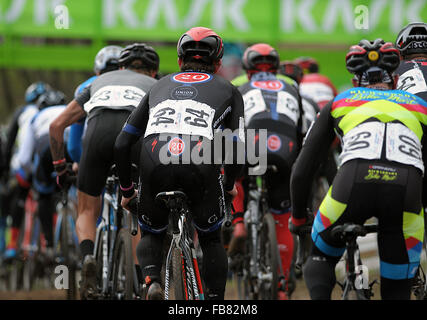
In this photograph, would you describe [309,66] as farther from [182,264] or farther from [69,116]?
[182,264]

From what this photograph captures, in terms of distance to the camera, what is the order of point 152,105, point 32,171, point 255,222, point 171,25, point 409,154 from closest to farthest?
point 409,154 < point 152,105 < point 255,222 < point 32,171 < point 171,25

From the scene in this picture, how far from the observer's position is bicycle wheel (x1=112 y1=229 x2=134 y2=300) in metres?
7.27

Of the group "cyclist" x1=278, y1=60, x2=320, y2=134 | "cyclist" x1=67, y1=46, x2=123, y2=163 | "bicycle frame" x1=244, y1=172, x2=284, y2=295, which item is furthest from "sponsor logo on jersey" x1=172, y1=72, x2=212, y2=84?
"cyclist" x1=278, y1=60, x2=320, y2=134

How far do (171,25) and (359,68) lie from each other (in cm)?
1161

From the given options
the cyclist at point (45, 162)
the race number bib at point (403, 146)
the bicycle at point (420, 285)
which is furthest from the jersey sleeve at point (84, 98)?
the race number bib at point (403, 146)

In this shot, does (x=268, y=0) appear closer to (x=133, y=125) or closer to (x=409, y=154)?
(x=133, y=125)

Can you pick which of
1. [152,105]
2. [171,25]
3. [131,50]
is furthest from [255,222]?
[171,25]

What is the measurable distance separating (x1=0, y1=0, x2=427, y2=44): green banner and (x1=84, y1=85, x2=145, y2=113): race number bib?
9281 millimetres

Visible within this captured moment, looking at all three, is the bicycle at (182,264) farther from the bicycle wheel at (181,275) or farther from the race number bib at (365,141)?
the race number bib at (365,141)

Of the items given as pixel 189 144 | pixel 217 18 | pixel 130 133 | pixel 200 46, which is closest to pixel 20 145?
pixel 217 18

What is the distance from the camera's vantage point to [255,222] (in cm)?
833

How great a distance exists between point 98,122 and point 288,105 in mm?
1931

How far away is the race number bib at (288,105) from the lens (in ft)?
27.3

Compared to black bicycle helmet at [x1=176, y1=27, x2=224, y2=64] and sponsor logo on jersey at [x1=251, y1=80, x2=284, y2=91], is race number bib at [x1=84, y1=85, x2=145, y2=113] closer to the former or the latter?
black bicycle helmet at [x1=176, y1=27, x2=224, y2=64]
